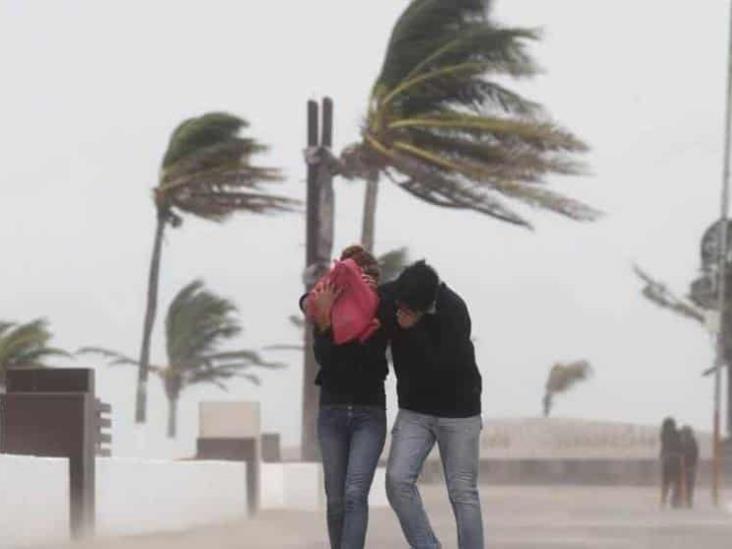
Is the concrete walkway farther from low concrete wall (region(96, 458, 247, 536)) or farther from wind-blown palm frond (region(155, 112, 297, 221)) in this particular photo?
wind-blown palm frond (region(155, 112, 297, 221))

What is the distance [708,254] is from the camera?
5800 cm

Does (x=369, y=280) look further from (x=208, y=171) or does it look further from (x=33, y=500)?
(x=208, y=171)

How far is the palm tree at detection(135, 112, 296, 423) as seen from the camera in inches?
1727

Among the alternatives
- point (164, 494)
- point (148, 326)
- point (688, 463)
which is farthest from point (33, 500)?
point (148, 326)

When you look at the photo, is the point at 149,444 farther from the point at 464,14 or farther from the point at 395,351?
the point at 395,351

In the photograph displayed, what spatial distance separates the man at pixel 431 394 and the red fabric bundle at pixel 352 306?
0.07 m

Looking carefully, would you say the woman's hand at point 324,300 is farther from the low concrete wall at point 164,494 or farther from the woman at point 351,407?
the low concrete wall at point 164,494

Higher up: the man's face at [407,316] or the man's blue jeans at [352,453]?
the man's face at [407,316]

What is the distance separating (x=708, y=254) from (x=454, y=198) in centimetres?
2082

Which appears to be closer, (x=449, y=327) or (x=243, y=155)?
(x=449, y=327)

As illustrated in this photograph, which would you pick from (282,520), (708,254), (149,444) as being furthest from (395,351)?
(708,254)

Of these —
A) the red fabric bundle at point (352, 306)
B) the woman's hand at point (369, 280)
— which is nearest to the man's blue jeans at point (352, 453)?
the red fabric bundle at point (352, 306)

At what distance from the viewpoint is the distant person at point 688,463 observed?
34.2m

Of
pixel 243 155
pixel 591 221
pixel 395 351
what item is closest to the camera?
pixel 395 351
